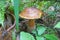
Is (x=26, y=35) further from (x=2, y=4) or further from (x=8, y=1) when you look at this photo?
(x=8, y=1)

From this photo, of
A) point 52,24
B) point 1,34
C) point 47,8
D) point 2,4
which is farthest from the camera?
point 47,8

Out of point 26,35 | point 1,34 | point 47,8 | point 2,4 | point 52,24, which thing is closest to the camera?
point 26,35

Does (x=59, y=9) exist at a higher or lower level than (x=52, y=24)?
higher

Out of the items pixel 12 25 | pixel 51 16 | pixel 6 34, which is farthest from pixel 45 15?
pixel 6 34

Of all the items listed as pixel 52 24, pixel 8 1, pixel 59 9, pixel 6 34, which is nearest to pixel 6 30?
pixel 6 34

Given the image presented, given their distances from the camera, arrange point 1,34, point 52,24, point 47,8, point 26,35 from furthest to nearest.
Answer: point 47,8
point 52,24
point 1,34
point 26,35

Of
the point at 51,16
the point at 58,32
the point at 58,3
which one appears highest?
the point at 58,3

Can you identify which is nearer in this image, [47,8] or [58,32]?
[58,32]

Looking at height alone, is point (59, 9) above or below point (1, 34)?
above

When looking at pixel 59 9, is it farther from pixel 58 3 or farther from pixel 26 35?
pixel 26 35
